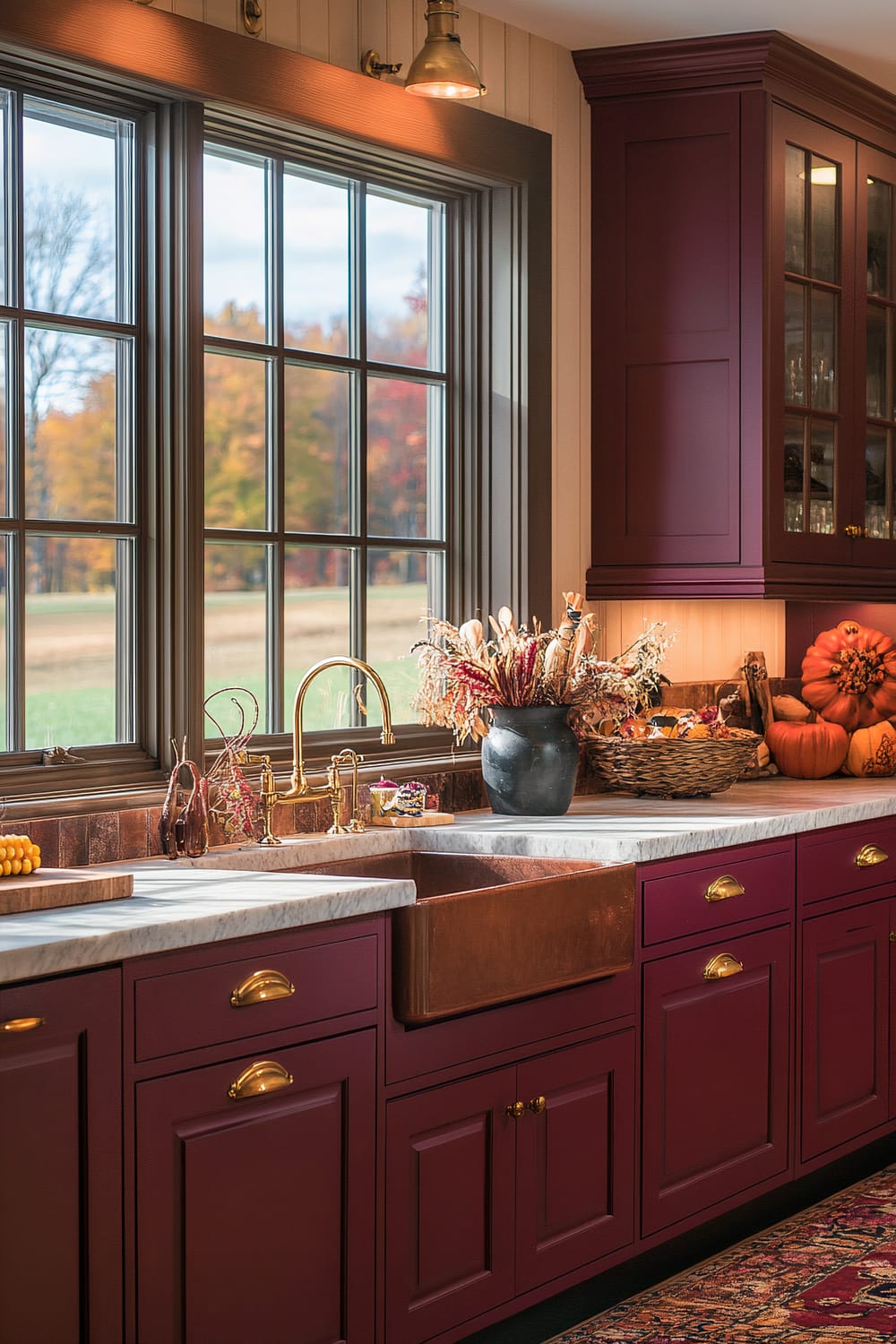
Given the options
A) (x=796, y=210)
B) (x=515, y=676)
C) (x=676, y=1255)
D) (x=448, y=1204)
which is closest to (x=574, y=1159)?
(x=448, y=1204)

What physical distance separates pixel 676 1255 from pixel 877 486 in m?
2.17

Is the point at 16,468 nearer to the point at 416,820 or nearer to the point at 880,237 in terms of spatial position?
the point at 416,820

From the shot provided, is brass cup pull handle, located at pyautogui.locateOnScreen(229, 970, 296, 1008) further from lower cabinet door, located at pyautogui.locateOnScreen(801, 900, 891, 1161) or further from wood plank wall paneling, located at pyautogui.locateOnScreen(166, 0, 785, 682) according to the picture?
wood plank wall paneling, located at pyautogui.locateOnScreen(166, 0, 785, 682)

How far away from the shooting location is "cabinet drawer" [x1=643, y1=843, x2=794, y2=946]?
10.3 ft

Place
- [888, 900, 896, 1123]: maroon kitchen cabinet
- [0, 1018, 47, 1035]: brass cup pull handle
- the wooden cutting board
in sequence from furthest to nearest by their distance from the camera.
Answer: [888, 900, 896, 1123]: maroon kitchen cabinet, the wooden cutting board, [0, 1018, 47, 1035]: brass cup pull handle

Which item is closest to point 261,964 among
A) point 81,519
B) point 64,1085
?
point 64,1085

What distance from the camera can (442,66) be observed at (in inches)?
121

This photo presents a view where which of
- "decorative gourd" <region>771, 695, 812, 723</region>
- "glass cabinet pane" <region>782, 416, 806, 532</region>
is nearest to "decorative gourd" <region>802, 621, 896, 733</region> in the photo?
"decorative gourd" <region>771, 695, 812, 723</region>

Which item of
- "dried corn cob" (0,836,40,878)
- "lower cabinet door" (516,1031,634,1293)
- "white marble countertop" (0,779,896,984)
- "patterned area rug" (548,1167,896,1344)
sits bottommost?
"patterned area rug" (548,1167,896,1344)

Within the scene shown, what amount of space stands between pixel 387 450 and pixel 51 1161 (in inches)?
79.1

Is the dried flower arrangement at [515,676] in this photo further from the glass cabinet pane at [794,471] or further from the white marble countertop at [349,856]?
the glass cabinet pane at [794,471]

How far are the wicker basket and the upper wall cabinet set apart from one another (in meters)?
0.42

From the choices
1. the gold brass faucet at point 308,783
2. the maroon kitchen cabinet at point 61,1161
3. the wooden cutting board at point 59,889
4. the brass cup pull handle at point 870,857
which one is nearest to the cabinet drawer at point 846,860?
the brass cup pull handle at point 870,857

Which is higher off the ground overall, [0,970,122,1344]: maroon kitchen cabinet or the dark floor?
[0,970,122,1344]: maroon kitchen cabinet
